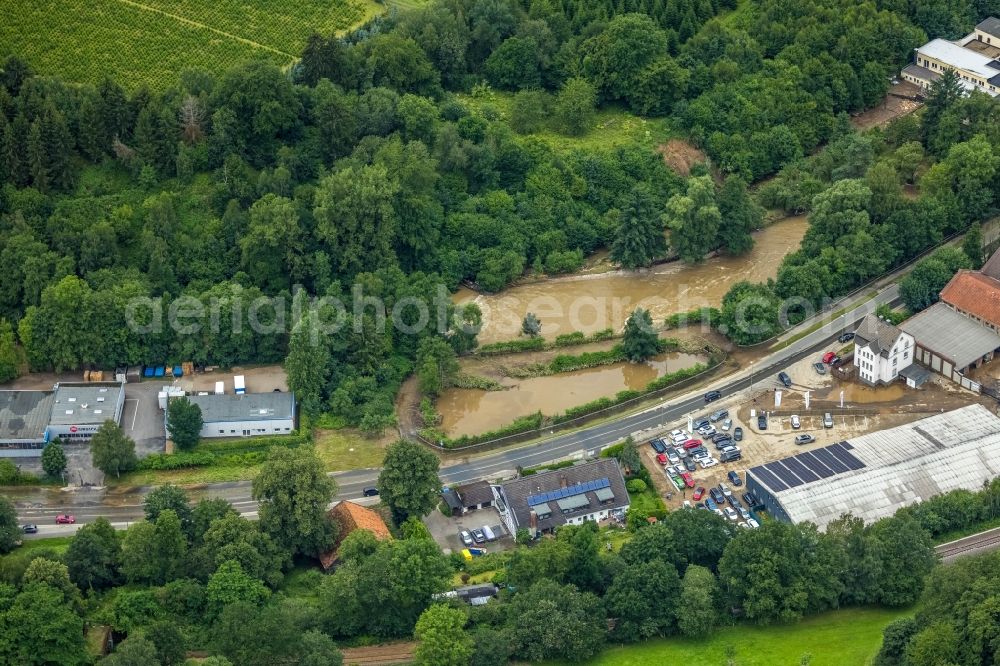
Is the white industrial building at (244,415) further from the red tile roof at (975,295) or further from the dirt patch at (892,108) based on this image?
the dirt patch at (892,108)

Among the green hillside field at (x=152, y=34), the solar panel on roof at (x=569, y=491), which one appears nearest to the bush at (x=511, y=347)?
the solar panel on roof at (x=569, y=491)

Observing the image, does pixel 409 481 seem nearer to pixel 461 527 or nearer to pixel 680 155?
pixel 461 527

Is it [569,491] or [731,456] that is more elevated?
[731,456]

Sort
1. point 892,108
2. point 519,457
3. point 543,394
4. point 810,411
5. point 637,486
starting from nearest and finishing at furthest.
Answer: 1. point 637,486
2. point 519,457
3. point 810,411
4. point 543,394
5. point 892,108

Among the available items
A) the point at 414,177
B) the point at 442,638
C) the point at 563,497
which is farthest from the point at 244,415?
the point at 442,638

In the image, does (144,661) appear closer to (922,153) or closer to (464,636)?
(464,636)

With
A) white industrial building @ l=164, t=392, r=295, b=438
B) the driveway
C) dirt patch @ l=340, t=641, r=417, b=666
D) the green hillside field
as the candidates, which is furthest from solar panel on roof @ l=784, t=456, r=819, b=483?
the green hillside field
